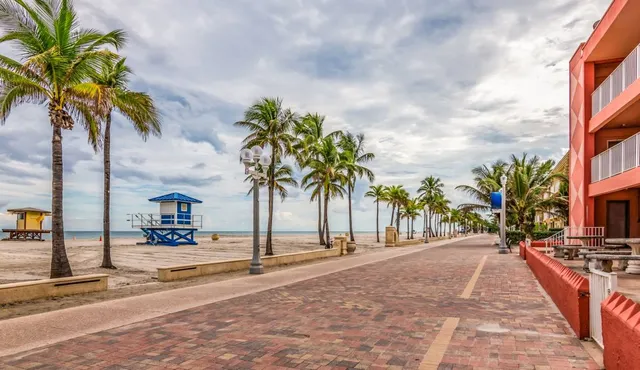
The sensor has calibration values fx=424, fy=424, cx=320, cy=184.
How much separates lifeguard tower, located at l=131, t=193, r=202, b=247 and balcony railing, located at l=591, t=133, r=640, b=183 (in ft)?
103

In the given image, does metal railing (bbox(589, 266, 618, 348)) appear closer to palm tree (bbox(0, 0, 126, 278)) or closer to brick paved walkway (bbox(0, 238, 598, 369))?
brick paved walkway (bbox(0, 238, 598, 369))

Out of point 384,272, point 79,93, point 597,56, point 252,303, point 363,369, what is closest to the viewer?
point 363,369

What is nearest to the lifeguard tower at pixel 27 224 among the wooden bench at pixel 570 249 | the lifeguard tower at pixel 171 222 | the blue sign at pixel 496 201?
the lifeguard tower at pixel 171 222

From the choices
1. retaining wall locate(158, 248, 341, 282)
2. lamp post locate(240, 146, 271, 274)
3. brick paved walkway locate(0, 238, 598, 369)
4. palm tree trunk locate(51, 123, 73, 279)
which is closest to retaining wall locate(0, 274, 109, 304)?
retaining wall locate(158, 248, 341, 282)

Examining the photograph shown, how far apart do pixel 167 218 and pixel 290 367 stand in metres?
35.7

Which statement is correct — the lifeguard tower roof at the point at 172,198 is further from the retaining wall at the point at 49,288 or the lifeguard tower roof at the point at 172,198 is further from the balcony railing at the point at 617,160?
the balcony railing at the point at 617,160

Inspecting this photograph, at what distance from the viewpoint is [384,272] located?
14.2 meters

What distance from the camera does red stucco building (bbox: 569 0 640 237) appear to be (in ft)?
51.6

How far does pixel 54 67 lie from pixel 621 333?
1327 cm

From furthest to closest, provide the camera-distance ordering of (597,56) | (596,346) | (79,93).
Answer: (597,56)
(79,93)
(596,346)

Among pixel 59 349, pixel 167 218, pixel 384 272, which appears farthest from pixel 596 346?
pixel 167 218

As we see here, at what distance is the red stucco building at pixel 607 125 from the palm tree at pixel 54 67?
1782 cm

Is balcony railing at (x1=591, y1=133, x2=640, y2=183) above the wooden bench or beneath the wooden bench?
above

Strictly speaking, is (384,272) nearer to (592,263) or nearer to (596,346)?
(592,263)
